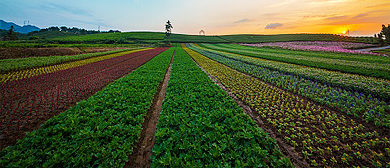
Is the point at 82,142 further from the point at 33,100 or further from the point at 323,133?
the point at 323,133

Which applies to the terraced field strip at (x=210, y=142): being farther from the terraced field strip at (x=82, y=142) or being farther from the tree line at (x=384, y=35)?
the tree line at (x=384, y=35)

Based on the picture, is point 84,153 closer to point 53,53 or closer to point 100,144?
point 100,144

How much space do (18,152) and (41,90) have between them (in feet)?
26.2

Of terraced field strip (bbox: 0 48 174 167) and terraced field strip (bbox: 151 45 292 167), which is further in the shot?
terraced field strip (bbox: 151 45 292 167)

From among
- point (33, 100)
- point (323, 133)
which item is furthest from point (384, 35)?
point (33, 100)

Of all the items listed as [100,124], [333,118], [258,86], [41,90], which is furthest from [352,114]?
[41,90]

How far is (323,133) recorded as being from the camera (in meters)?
4.82

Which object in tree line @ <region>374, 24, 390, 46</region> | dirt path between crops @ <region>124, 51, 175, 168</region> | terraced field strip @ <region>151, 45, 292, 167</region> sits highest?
tree line @ <region>374, 24, 390, 46</region>

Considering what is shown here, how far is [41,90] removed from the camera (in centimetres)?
867

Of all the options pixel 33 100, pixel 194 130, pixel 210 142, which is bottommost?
pixel 210 142

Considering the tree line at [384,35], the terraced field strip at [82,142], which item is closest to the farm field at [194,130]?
the terraced field strip at [82,142]

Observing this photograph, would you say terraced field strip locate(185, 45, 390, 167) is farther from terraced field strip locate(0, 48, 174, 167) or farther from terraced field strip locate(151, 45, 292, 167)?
terraced field strip locate(0, 48, 174, 167)

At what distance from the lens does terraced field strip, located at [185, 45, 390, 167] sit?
149 inches

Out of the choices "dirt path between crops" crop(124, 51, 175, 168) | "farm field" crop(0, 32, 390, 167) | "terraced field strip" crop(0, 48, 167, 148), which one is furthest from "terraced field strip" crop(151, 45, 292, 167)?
"terraced field strip" crop(0, 48, 167, 148)
